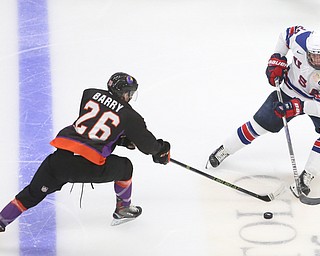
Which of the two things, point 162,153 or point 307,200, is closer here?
point 162,153

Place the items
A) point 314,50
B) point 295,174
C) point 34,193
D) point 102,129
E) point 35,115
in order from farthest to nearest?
point 35,115, point 295,174, point 314,50, point 34,193, point 102,129

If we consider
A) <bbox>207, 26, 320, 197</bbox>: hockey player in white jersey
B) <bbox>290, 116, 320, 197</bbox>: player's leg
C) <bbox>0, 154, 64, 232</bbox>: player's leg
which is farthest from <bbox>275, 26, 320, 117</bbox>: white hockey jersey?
<bbox>0, 154, 64, 232</bbox>: player's leg

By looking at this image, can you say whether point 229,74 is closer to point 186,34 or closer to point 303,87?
point 186,34

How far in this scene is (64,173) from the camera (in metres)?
4.24

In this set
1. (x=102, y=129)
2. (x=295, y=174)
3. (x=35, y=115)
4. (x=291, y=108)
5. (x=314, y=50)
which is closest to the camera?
(x=102, y=129)

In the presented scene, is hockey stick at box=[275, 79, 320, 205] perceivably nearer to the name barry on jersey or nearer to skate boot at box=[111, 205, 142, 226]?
skate boot at box=[111, 205, 142, 226]

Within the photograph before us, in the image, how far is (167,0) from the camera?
593cm

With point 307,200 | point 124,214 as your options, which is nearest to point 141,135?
point 124,214

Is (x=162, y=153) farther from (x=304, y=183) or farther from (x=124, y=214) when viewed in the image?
(x=304, y=183)

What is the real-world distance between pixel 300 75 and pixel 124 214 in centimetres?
103

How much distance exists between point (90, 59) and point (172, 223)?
1279mm

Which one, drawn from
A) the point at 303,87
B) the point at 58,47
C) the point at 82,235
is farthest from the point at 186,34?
the point at 82,235

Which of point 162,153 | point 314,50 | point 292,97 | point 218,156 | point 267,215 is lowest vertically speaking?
point 267,215

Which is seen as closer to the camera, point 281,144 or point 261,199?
point 261,199
